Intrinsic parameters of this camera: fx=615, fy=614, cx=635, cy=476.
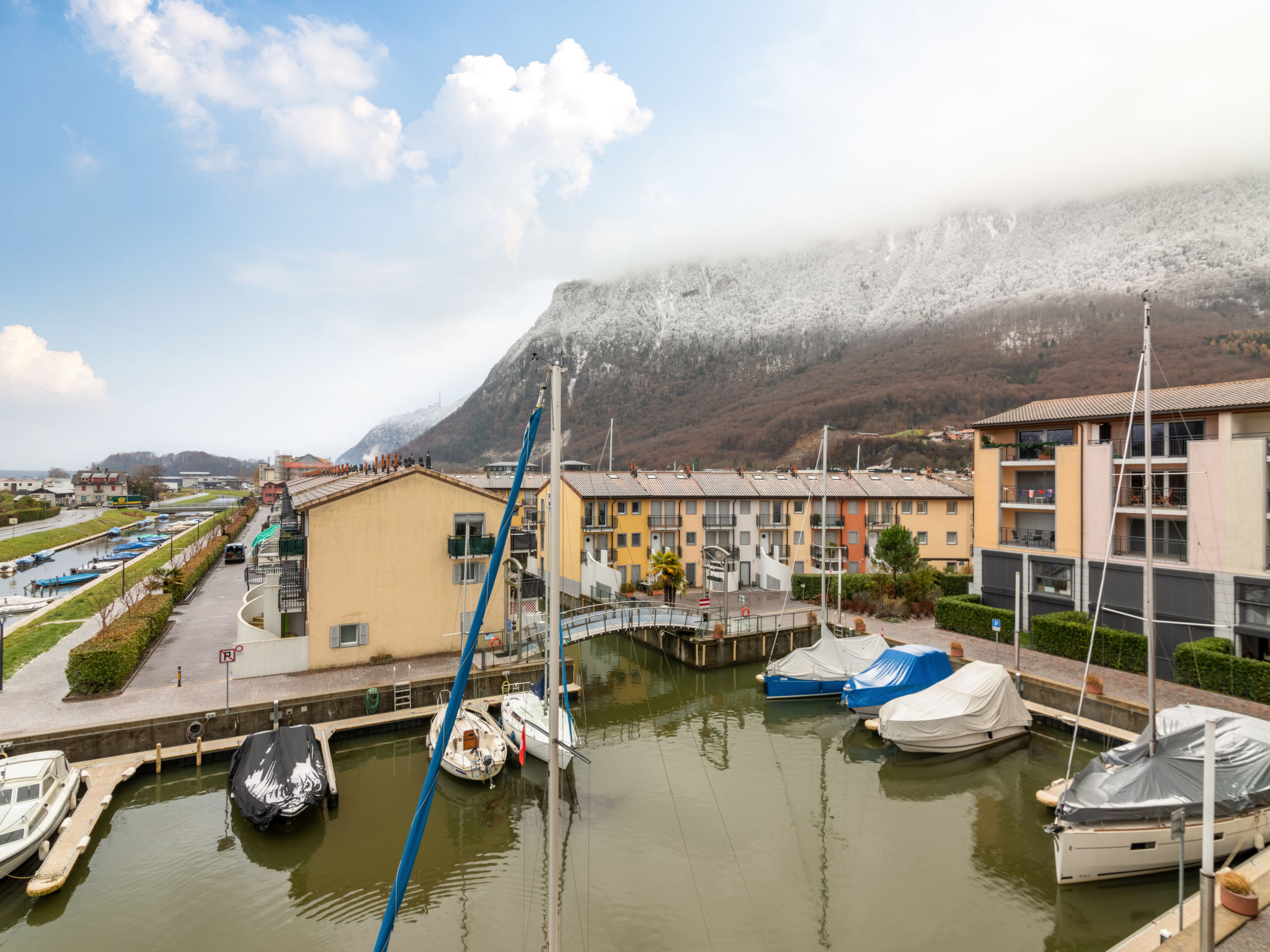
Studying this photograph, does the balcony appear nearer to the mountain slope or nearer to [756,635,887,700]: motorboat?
[756,635,887,700]: motorboat

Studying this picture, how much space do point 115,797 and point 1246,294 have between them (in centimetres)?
20513

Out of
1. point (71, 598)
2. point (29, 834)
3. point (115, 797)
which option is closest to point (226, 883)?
point (29, 834)

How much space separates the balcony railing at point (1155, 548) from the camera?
2916cm

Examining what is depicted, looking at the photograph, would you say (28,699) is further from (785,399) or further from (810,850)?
(785,399)

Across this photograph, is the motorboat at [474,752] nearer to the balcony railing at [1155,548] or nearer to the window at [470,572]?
the window at [470,572]

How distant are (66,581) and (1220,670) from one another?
8540 cm

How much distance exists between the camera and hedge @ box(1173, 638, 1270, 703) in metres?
24.2

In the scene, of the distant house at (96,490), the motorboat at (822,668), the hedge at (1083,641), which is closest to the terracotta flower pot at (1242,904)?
the motorboat at (822,668)

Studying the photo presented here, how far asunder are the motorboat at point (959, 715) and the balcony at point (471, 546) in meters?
19.7

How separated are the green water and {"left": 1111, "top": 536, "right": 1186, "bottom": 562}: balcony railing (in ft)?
37.9

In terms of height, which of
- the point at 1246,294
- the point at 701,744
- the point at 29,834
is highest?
the point at 1246,294

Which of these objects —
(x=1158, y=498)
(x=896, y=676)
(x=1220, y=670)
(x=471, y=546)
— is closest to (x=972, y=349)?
(x=1158, y=498)

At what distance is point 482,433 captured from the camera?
649 feet

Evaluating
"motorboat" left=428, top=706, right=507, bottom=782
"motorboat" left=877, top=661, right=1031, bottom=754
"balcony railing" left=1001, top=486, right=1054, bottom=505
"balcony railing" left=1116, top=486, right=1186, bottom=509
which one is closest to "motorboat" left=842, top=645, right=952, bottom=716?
"motorboat" left=877, top=661, right=1031, bottom=754
